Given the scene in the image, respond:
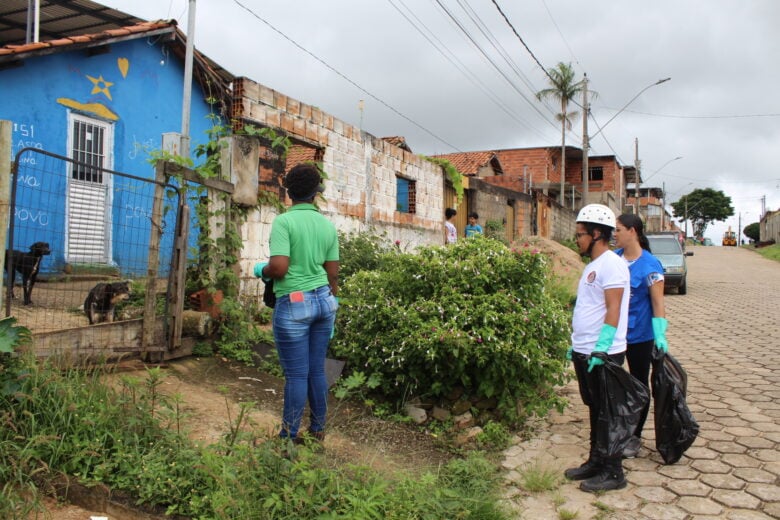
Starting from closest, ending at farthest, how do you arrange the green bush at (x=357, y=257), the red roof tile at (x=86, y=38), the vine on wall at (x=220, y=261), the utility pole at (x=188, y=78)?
the vine on wall at (x=220, y=261), the green bush at (x=357, y=257), the red roof tile at (x=86, y=38), the utility pole at (x=188, y=78)

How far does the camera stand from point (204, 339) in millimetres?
5363

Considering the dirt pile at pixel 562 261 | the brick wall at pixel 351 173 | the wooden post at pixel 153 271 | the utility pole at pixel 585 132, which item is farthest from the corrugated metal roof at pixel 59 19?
the utility pole at pixel 585 132

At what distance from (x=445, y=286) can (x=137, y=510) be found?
2717 mm

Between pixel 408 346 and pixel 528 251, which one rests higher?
pixel 528 251

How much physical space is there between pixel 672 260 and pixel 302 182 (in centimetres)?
1293

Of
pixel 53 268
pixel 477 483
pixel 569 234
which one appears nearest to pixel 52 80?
pixel 53 268

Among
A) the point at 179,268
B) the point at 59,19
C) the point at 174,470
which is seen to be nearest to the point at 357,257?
the point at 179,268

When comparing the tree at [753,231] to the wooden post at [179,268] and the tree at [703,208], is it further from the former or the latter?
the wooden post at [179,268]

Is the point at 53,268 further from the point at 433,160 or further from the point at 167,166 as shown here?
the point at 433,160

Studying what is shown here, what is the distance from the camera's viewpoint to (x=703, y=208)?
2810 inches

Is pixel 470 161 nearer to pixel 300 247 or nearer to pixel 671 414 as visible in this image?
pixel 671 414

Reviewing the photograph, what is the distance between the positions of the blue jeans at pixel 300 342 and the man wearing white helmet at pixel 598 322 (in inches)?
63.1

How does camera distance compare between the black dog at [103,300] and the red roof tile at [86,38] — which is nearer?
the black dog at [103,300]

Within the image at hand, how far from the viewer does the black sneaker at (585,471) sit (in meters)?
3.61
